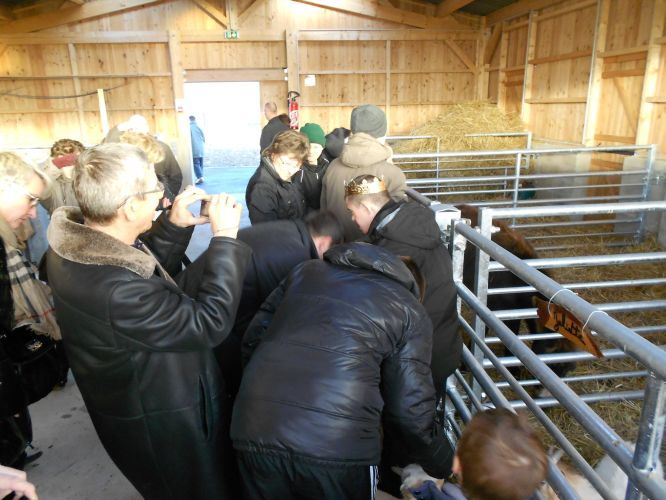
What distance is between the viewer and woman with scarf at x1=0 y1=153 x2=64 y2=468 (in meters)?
2.05

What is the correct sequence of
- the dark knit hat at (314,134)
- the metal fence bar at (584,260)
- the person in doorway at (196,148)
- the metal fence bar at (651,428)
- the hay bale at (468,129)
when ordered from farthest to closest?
the person in doorway at (196,148), the hay bale at (468,129), the dark knit hat at (314,134), the metal fence bar at (584,260), the metal fence bar at (651,428)

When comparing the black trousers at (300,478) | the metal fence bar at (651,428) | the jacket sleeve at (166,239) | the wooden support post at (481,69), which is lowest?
the black trousers at (300,478)

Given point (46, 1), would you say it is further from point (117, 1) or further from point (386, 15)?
point (386, 15)

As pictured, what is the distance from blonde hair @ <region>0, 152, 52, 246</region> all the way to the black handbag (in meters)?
0.44

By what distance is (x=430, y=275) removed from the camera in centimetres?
209

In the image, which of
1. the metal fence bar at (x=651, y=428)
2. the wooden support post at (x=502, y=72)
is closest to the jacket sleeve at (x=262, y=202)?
the metal fence bar at (x=651, y=428)

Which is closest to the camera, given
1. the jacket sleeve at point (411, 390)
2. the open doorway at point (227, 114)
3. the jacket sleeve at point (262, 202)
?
the jacket sleeve at point (411, 390)

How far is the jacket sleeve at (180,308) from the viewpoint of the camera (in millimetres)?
1356

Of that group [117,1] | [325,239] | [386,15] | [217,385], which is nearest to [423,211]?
[325,239]

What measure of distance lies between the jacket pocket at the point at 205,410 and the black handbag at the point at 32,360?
1036mm

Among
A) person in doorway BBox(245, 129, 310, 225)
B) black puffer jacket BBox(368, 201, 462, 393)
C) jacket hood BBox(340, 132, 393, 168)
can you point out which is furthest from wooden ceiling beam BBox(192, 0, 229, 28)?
black puffer jacket BBox(368, 201, 462, 393)

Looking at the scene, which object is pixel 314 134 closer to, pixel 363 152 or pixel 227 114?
pixel 363 152

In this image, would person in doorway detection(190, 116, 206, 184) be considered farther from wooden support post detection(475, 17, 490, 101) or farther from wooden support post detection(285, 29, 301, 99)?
wooden support post detection(475, 17, 490, 101)

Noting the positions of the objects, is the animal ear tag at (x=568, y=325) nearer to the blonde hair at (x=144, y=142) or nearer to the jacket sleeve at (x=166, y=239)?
the jacket sleeve at (x=166, y=239)
